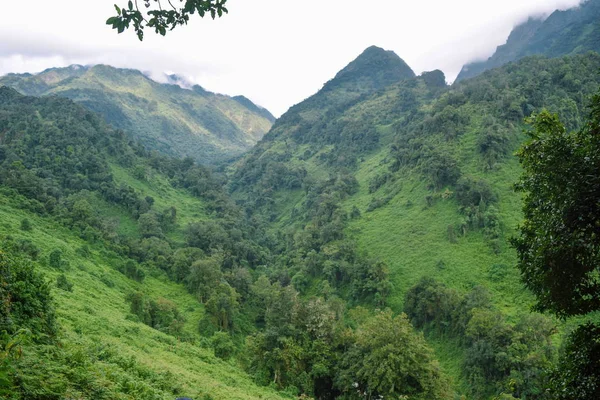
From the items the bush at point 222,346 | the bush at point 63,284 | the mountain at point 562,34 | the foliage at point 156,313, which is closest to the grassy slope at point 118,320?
the bush at point 63,284

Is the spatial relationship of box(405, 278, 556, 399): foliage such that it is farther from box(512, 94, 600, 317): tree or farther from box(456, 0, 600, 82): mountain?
box(456, 0, 600, 82): mountain

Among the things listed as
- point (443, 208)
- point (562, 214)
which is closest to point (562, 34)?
point (443, 208)

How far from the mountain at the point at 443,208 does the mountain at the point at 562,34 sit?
1794 inches

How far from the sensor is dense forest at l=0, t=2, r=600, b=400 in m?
9.38

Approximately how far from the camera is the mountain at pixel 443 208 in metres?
43.8

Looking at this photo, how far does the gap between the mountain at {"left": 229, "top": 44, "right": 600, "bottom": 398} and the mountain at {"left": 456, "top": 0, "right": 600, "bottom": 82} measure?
4557 centimetres

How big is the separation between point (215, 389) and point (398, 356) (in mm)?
14612

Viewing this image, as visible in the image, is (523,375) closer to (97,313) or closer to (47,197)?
(97,313)

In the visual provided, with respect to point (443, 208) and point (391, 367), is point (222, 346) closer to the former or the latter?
point (391, 367)

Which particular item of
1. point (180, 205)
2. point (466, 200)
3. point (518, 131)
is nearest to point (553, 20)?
point (518, 131)

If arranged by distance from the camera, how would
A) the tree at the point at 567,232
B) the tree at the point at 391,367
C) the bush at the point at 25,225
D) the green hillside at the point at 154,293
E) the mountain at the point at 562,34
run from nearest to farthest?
the tree at the point at 567,232
the green hillside at the point at 154,293
the tree at the point at 391,367
the bush at the point at 25,225
the mountain at the point at 562,34

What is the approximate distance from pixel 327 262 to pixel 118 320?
3630 cm

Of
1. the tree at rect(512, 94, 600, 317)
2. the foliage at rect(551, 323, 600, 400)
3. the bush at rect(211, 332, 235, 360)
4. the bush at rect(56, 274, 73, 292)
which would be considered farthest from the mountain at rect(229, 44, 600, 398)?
the bush at rect(56, 274, 73, 292)

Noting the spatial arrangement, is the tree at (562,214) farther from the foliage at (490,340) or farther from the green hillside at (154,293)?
the foliage at (490,340)
